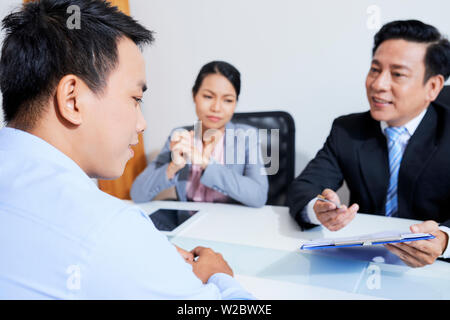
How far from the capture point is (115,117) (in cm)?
46

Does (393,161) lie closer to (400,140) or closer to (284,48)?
(400,140)

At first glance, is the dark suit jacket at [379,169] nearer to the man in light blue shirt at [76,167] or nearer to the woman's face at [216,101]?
the woman's face at [216,101]

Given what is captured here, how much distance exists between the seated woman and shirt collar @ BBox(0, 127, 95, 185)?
2.39 ft

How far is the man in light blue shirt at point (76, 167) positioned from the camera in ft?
1.06

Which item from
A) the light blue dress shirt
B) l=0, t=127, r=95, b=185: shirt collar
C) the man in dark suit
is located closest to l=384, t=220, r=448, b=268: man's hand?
the man in dark suit

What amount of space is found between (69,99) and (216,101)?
92 centimetres

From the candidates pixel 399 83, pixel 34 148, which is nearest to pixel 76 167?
pixel 34 148

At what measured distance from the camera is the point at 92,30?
1.53 ft

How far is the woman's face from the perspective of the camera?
131 cm

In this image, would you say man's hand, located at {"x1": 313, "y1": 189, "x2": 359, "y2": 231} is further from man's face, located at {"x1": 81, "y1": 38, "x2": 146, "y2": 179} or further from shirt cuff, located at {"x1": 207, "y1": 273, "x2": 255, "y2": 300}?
man's face, located at {"x1": 81, "y1": 38, "x2": 146, "y2": 179}

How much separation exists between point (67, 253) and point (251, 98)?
1398 mm

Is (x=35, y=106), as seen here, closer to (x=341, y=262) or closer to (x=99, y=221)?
(x=99, y=221)

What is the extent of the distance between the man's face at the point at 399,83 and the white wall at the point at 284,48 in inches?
13.4
